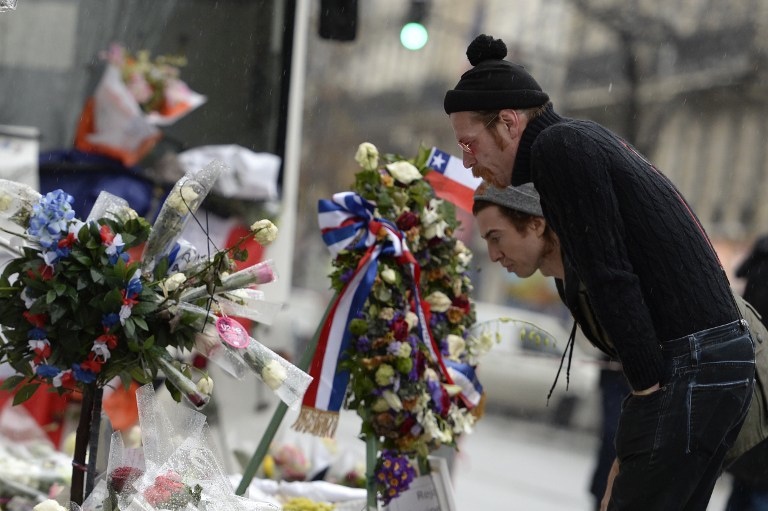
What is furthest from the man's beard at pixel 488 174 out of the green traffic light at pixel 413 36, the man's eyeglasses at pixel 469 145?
the green traffic light at pixel 413 36

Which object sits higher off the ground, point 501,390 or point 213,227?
point 213,227

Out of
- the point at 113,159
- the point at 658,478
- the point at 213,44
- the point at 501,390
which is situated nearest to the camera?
the point at 658,478

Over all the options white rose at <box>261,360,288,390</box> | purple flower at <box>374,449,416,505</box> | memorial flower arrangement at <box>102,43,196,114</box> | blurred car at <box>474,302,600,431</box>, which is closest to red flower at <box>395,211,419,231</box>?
purple flower at <box>374,449,416,505</box>

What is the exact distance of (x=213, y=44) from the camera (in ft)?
25.8

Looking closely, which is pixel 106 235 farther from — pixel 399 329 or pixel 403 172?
pixel 403 172

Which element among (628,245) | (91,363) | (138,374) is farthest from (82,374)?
(628,245)

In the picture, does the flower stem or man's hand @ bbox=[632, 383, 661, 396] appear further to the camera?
the flower stem

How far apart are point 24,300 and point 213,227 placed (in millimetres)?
3785

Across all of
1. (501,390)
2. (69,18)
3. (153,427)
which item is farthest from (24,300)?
(501,390)

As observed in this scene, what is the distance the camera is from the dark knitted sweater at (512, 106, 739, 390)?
9.15 ft

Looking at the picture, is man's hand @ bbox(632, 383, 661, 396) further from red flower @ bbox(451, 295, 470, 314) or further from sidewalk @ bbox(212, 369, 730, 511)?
sidewalk @ bbox(212, 369, 730, 511)

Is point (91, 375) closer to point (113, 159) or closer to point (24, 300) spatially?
point (24, 300)

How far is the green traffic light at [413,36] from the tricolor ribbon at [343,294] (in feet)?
14.8

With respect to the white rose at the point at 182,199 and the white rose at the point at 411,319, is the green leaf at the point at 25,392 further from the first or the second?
the white rose at the point at 411,319
